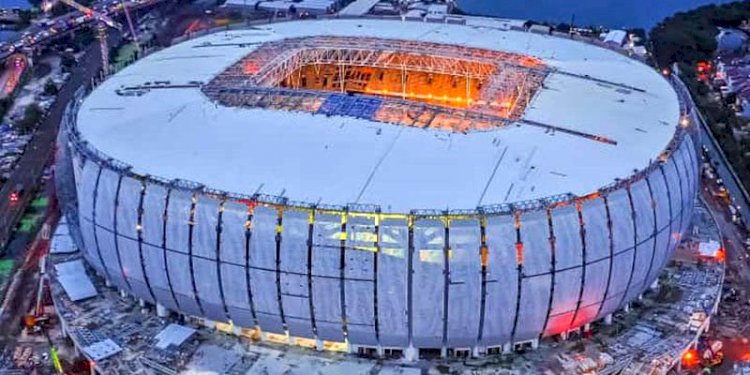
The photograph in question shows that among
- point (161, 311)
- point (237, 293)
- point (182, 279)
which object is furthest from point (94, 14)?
point (237, 293)

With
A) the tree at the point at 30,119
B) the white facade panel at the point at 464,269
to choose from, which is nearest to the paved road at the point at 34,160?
the tree at the point at 30,119

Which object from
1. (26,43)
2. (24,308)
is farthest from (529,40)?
(26,43)

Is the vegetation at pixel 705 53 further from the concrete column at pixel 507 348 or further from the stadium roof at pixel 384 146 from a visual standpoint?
the concrete column at pixel 507 348

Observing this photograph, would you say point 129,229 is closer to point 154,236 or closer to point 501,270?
point 154,236

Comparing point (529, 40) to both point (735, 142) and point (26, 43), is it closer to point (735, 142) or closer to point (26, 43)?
point (735, 142)

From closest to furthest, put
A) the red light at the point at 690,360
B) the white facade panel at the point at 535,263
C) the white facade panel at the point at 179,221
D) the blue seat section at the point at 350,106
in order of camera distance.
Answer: the white facade panel at the point at 535,263, the white facade panel at the point at 179,221, the red light at the point at 690,360, the blue seat section at the point at 350,106

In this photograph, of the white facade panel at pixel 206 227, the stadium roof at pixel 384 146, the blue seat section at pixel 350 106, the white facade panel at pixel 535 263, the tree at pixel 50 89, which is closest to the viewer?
the white facade panel at pixel 535 263
